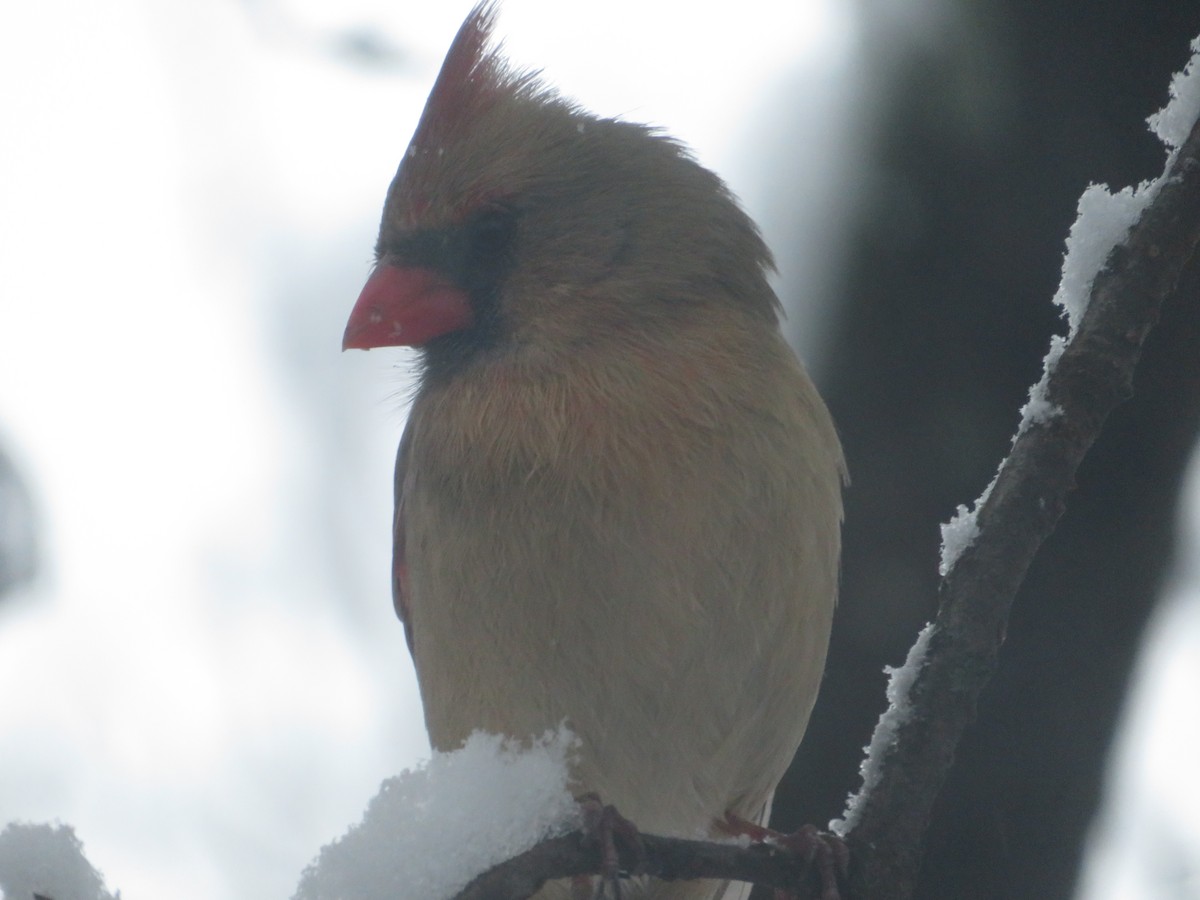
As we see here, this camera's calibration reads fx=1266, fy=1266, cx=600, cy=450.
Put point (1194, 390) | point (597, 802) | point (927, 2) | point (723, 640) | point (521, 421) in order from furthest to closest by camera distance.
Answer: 1. point (927, 2)
2. point (1194, 390)
3. point (521, 421)
4. point (723, 640)
5. point (597, 802)

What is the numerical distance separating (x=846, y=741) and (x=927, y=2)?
141 cm

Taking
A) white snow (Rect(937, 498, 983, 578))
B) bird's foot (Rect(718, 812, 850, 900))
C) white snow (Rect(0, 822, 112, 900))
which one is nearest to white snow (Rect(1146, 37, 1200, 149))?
white snow (Rect(937, 498, 983, 578))

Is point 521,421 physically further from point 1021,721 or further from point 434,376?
point 1021,721

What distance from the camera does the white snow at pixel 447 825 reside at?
123cm

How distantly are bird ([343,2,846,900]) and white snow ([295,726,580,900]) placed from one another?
244 mm

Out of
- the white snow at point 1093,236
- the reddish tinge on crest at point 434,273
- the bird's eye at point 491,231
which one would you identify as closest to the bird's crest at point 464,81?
the reddish tinge on crest at point 434,273

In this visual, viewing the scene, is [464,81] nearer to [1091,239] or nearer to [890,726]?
[1091,239]

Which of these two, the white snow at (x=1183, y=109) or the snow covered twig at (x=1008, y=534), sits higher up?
the white snow at (x=1183, y=109)

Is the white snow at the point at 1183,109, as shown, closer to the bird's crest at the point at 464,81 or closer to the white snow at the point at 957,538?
the white snow at the point at 957,538

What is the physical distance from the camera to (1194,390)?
217cm

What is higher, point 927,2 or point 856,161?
point 927,2

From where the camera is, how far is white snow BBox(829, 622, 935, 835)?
155 cm

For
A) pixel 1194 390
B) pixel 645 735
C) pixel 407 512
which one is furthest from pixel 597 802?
pixel 1194 390

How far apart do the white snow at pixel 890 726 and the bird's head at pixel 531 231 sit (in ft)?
2.45
